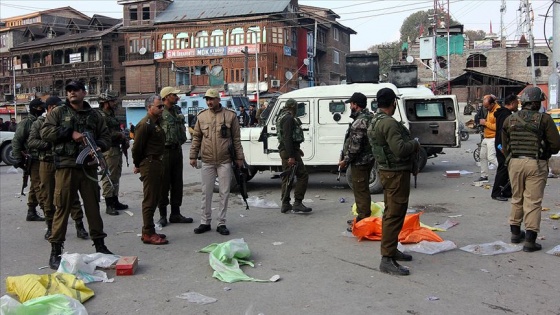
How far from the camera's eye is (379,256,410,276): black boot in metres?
4.94

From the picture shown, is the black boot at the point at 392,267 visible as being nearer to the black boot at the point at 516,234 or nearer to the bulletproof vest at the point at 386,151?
the bulletproof vest at the point at 386,151

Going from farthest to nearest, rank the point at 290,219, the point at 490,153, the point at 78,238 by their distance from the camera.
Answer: the point at 490,153 < the point at 290,219 < the point at 78,238

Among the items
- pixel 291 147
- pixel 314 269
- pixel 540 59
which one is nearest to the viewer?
pixel 314 269

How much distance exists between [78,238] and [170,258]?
1774mm

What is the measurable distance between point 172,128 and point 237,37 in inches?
1682

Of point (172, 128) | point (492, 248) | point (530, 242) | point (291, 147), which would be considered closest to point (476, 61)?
point (291, 147)

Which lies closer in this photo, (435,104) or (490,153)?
(490,153)

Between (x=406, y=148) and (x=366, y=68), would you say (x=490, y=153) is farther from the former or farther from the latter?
(x=406, y=148)

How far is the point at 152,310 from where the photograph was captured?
4.22 metres

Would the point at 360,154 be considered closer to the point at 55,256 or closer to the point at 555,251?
the point at 555,251

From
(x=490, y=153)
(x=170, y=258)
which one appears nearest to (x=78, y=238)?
(x=170, y=258)

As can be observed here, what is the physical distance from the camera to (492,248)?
18.9ft

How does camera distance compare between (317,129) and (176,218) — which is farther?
(317,129)

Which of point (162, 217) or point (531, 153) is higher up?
point (531, 153)
